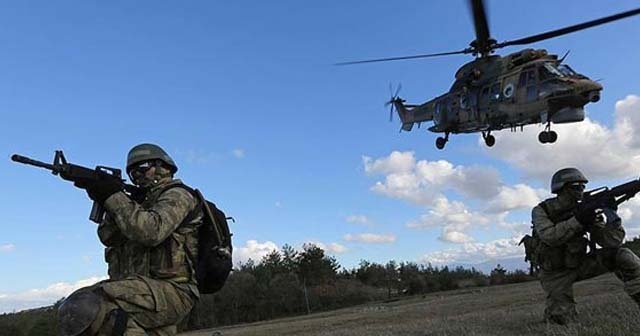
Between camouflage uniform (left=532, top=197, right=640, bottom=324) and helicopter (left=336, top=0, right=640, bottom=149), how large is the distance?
442 inches

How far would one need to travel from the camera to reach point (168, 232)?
15.1ft

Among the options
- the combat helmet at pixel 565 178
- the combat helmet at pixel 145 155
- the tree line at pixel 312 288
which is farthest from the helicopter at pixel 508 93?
the tree line at pixel 312 288

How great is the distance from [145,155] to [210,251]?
910 millimetres

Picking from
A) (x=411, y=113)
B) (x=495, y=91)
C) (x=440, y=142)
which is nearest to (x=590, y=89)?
(x=495, y=91)

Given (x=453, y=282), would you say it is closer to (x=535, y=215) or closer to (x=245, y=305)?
(x=245, y=305)

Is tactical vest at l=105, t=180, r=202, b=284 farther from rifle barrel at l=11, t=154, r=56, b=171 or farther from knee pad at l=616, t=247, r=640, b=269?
knee pad at l=616, t=247, r=640, b=269

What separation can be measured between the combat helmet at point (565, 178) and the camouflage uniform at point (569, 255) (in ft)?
0.57

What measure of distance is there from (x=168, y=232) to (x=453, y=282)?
5061 cm

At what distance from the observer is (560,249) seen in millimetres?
8648

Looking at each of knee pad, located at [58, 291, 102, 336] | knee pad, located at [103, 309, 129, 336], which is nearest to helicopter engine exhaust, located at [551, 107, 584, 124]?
knee pad, located at [103, 309, 129, 336]

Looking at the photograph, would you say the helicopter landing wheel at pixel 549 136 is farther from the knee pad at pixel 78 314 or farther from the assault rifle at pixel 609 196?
the knee pad at pixel 78 314

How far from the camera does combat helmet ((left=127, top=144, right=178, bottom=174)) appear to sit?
202 inches

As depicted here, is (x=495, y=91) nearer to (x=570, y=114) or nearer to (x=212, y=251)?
(x=570, y=114)

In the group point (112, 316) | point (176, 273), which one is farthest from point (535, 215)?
point (112, 316)
